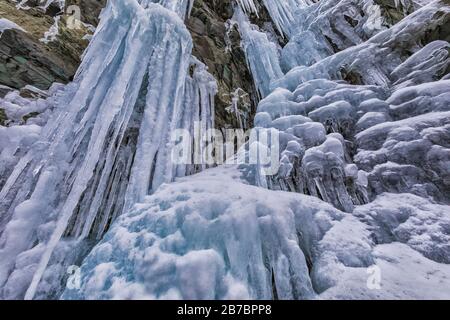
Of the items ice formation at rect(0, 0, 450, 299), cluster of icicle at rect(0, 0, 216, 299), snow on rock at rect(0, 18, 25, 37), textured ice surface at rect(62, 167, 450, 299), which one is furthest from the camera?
snow on rock at rect(0, 18, 25, 37)

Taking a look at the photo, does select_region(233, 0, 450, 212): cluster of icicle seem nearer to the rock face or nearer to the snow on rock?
the rock face

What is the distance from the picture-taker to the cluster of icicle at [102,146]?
408 centimetres

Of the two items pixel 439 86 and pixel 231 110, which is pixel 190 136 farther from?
pixel 439 86

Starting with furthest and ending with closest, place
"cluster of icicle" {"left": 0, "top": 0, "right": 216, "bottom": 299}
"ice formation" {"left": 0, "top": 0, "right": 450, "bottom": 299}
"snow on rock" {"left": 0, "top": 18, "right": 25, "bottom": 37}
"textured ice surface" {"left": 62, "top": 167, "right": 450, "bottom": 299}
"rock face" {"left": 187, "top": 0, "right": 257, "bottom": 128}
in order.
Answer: "rock face" {"left": 187, "top": 0, "right": 257, "bottom": 128} < "snow on rock" {"left": 0, "top": 18, "right": 25, "bottom": 37} < "cluster of icicle" {"left": 0, "top": 0, "right": 216, "bottom": 299} < "ice formation" {"left": 0, "top": 0, "right": 450, "bottom": 299} < "textured ice surface" {"left": 62, "top": 167, "right": 450, "bottom": 299}

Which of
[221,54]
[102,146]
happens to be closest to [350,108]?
[221,54]

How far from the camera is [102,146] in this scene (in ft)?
16.3

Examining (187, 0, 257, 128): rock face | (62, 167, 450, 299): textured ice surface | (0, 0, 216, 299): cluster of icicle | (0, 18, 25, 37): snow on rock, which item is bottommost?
(62, 167, 450, 299): textured ice surface

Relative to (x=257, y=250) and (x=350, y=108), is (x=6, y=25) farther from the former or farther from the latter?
(x=350, y=108)

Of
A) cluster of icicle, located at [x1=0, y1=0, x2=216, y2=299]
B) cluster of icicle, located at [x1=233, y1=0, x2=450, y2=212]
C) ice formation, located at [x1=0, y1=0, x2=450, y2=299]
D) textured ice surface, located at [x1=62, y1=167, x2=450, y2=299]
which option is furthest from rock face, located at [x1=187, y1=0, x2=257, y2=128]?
textured ice surface, located at [x1=62, y1=167, x2=450, y2=299]

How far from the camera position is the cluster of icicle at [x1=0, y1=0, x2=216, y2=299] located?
161 inches

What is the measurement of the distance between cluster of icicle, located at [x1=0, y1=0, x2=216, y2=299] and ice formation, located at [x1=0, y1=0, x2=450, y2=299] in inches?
1.0

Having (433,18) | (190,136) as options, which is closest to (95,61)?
(190,136)

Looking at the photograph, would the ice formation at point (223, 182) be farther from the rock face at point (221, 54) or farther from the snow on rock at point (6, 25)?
→ the snow on rock at point (6, 25)

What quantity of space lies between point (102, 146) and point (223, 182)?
226cm
